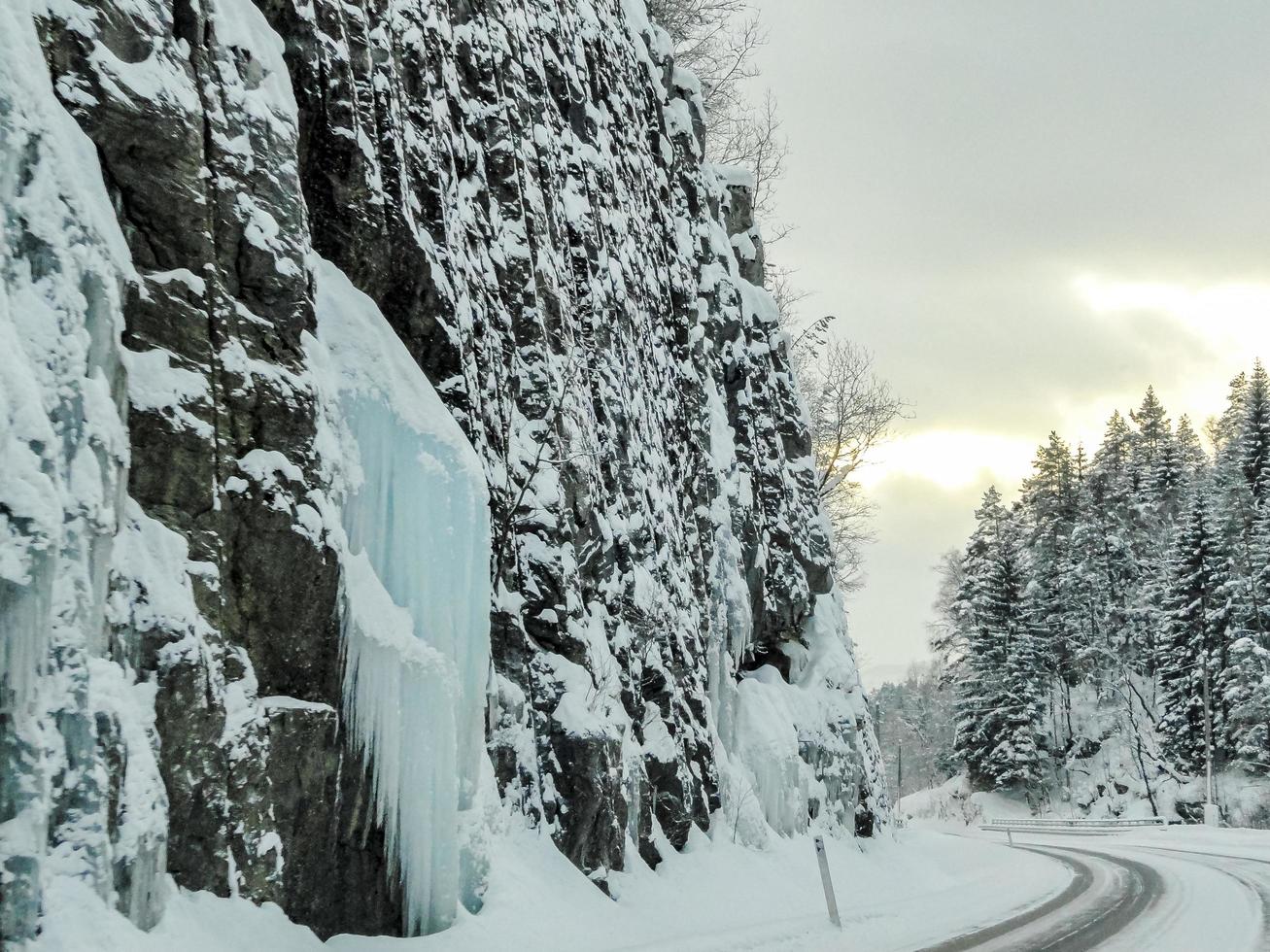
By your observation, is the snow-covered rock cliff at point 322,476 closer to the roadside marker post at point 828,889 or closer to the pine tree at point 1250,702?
the roadside marker post at point 828,889

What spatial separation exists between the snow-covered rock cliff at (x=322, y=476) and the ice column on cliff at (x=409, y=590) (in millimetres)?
25

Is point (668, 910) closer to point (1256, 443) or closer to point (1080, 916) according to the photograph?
point (1080, 916)

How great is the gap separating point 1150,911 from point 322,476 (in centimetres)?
1046

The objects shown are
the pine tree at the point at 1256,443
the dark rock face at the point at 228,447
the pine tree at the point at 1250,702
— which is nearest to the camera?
the dark rock face at the point at 228,447

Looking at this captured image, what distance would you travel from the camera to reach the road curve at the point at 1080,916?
28.6 feet

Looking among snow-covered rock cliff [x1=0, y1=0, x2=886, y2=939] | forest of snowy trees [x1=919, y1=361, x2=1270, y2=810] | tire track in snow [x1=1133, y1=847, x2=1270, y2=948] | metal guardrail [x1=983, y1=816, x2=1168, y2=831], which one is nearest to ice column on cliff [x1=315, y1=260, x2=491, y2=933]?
snow-covered rock cliff [x1=0, y1=0, x2=886, y2=939]

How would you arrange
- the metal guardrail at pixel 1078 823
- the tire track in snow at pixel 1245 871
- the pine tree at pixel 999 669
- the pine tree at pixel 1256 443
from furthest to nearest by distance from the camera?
the pine tree at pixel 999 669 → the pine tree at pixel 1256 443 → the metal guardrail at pixel 1078 823 → the tire track in snow at pixel 1245 871

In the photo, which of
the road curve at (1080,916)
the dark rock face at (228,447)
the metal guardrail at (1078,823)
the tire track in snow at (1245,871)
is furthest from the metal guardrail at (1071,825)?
the dark rock face at (228,447)

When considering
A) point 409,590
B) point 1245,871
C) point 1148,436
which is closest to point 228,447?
point 409,590

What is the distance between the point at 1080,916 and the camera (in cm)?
1080

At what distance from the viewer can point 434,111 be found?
9.27 metres

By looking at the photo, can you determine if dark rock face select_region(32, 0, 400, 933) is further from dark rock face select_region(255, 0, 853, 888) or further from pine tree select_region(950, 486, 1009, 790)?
pine tree select_region(950, 486, 1009, 790)

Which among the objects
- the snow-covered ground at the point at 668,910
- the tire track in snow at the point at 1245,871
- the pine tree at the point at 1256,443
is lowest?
the tire track in snow at the point at 1245,871

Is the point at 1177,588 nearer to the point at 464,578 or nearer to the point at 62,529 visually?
the point at 464,578
